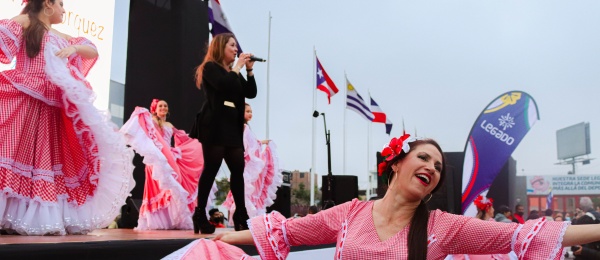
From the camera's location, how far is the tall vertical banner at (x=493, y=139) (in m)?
9.55

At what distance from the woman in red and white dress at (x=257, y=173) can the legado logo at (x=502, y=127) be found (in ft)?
13.9

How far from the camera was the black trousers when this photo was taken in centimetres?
362

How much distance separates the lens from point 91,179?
354cm

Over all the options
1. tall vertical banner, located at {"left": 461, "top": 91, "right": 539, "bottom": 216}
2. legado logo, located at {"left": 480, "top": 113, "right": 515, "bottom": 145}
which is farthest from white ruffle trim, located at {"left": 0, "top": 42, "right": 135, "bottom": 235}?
legado logo, located at {"left": 480, "top": 113, "right": 515, "bottom": 145}

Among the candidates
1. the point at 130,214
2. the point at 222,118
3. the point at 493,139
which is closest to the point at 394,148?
the point at 222,118

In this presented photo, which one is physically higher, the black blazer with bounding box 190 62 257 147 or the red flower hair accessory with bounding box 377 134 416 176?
the black blazer with bounding box 190 62 257 147

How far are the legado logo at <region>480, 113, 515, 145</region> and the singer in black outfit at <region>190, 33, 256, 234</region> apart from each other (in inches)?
275

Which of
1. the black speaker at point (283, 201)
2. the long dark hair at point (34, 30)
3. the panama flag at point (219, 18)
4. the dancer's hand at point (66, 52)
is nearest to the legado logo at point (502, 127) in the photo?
the black speaker at point (283, 201)

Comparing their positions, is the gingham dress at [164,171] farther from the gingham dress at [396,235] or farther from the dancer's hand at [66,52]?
the gingham dress at [396,235]

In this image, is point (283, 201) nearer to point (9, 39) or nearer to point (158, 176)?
point (158, 176)

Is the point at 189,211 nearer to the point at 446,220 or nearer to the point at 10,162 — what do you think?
the point at 10,162

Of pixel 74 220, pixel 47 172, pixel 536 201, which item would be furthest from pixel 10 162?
pixel 536 201

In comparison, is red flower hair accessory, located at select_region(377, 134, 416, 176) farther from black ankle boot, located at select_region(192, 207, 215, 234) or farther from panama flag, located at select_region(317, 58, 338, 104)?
panama flag, located at select_region(317, 58, 338, 104)

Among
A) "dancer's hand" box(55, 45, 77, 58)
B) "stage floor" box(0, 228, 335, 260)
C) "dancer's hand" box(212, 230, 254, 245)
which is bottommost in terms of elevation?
"stage floor" box(0, 228, 335, 260)
